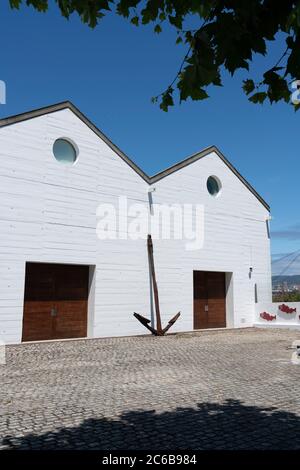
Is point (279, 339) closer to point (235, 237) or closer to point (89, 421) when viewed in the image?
point (235, 237)

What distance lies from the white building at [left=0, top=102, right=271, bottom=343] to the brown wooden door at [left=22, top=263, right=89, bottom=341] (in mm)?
35

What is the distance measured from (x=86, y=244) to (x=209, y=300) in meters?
7.33

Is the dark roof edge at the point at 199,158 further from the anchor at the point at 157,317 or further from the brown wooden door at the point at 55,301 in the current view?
the brown wooden door at the point at 55,301

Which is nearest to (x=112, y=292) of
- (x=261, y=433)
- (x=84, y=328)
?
(x=84, y=328)

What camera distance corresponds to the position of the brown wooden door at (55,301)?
14.1 meters

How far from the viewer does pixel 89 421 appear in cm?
504

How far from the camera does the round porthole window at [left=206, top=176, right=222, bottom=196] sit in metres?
20.3

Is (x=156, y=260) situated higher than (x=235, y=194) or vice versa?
(x=235, y=194)

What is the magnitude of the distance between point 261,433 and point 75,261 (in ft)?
36.2

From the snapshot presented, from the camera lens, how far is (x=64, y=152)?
15.2 m

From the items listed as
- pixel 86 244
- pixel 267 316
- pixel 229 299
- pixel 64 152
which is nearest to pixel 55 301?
pixel 86 244

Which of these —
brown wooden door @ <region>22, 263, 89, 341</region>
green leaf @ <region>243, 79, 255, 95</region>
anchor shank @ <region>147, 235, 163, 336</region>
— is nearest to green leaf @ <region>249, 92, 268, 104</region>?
green leaf @ <region>243, 79, 255, 95</region>

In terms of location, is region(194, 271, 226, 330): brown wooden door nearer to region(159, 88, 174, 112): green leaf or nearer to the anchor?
the anchor

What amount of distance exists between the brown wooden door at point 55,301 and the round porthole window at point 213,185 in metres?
7.94
